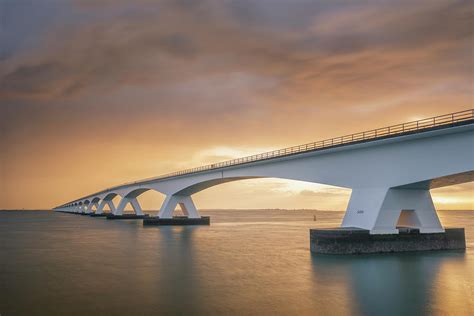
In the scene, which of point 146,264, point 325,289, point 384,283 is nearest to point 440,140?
point 384,283

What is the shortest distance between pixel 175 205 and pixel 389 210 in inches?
1929

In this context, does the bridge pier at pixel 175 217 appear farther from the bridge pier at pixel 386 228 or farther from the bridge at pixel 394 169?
the bridge pier at pixel 386 228

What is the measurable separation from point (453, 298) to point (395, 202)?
12.8 meters

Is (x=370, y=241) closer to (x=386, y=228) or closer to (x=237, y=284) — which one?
(x=386, y=228)

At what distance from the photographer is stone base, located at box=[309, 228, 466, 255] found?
95.3 ft

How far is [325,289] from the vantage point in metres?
19.6

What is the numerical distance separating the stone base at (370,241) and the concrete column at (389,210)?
521 mm

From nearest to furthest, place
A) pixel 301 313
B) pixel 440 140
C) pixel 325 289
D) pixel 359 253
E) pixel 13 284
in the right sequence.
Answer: pixel 301 313 → pixel 325 289 → pixel 13 284 → pixel 440 140 → pixel 359 253

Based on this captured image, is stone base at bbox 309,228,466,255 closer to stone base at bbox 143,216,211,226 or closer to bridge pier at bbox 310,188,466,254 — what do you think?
bridge pier at bbox 310,188,466,254

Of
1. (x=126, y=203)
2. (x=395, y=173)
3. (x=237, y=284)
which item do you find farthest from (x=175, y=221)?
(x=237, y=284)

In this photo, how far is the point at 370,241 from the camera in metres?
29.4

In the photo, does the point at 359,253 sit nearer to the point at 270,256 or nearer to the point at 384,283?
the point at 270,256

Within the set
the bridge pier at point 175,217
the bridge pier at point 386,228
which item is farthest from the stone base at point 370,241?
the bridge pier at point 175,217

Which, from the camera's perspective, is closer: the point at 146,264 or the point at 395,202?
the point at 146,264
